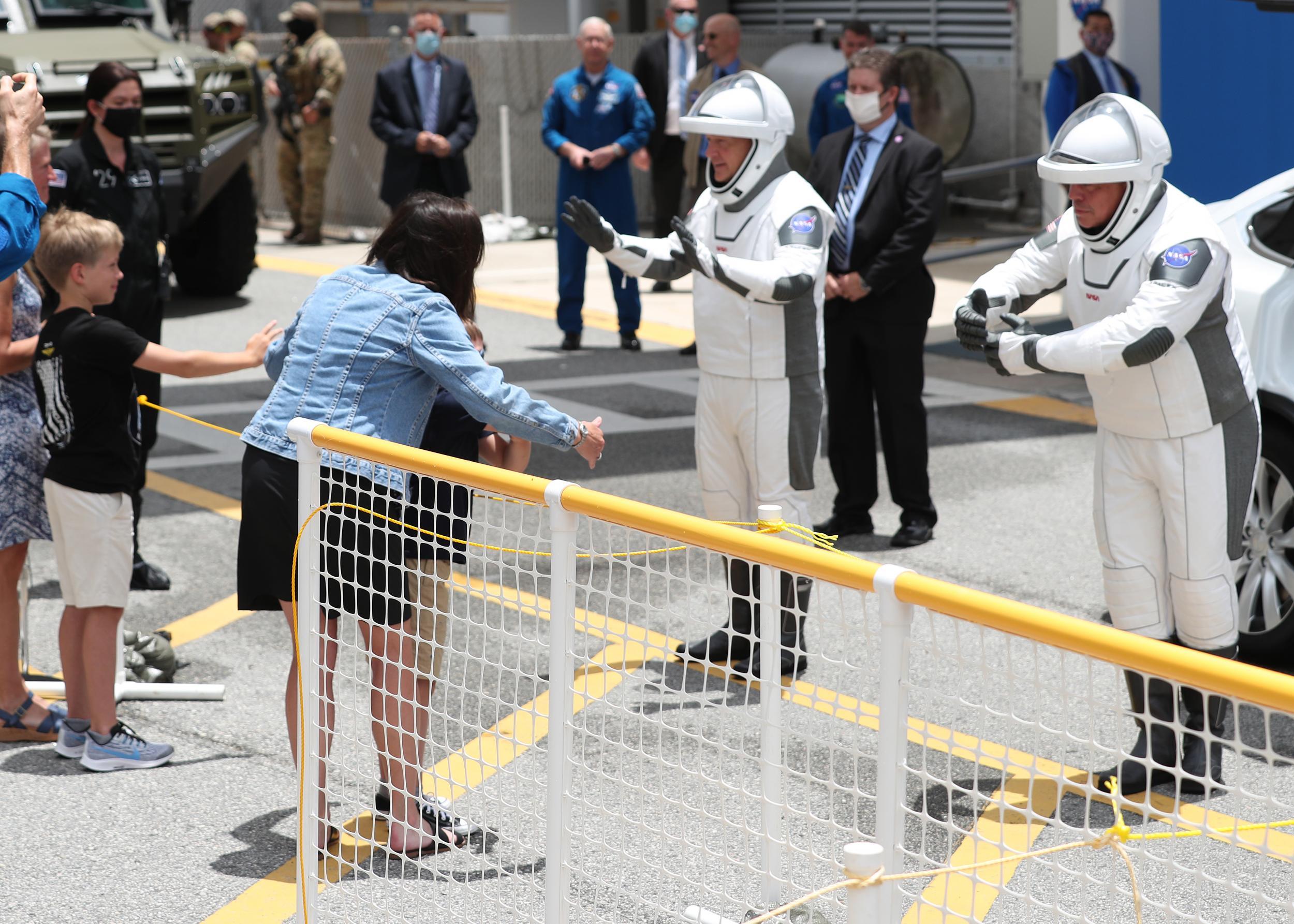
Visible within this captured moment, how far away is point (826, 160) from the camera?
6875 millimetres

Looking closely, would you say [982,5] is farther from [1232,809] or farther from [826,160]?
[1232,809]

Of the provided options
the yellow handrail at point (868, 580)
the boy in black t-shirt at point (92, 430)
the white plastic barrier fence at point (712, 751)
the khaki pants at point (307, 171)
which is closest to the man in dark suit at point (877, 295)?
the white plastic barrier fence at point (712, 751)

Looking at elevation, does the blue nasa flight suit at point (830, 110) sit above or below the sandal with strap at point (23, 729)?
above

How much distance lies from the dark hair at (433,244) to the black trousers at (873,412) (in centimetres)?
325

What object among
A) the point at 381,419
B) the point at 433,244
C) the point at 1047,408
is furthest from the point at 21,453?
the point at 1047,408

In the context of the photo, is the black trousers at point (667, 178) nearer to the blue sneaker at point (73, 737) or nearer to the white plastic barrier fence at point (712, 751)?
the white plastic barrier fence at point (712, 751)

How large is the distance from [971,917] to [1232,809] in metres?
2.22

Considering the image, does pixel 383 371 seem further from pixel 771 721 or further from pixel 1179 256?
pixel 1179 256

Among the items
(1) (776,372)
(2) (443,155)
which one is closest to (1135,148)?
(1) (776,372)

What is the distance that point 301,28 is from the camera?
15820mm

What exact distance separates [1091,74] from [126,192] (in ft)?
23.9

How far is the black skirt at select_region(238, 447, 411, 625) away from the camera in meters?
3.48

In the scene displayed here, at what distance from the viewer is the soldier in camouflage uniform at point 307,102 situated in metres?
15.5

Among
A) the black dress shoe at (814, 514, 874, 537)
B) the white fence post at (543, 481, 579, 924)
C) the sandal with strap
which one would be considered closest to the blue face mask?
the black dress shoe at (814, 514, 874, 537)
